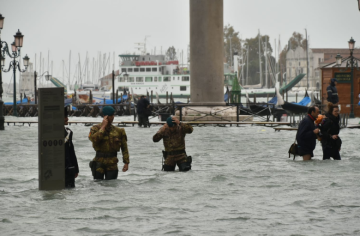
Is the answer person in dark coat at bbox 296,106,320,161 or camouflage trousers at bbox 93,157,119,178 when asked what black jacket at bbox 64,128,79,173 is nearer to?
camouflage trousers at bbox 93,157,119,178

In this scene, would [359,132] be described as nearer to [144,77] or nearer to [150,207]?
[150,207]

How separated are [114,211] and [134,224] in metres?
0.92

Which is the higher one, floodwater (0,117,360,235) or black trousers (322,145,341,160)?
black trousers (322,145,341,160)

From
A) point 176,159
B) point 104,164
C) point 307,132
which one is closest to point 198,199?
point 104,164

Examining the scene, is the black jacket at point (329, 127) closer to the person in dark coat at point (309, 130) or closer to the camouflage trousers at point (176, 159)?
the person in dark coat at point (309, 130)

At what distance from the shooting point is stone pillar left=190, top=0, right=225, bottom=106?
96.3ft

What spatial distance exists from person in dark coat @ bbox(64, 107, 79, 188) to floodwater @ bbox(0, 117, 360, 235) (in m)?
0.20

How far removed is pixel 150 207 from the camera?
9.22m

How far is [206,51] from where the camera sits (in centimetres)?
2977

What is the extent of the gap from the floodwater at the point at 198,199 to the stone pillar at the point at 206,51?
44.3 ft

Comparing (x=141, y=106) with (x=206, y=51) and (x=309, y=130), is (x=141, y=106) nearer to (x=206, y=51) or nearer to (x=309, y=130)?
(x=206, y=51)

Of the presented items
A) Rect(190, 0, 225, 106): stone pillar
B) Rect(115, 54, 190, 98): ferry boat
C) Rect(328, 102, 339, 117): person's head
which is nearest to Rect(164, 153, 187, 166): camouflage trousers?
Rect(328, 102, 339, 117): person's head

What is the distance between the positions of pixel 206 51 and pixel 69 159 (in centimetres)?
1970

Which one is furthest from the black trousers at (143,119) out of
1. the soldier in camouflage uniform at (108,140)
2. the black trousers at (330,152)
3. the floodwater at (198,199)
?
the soldier in camouflage uniform at (108,140)
